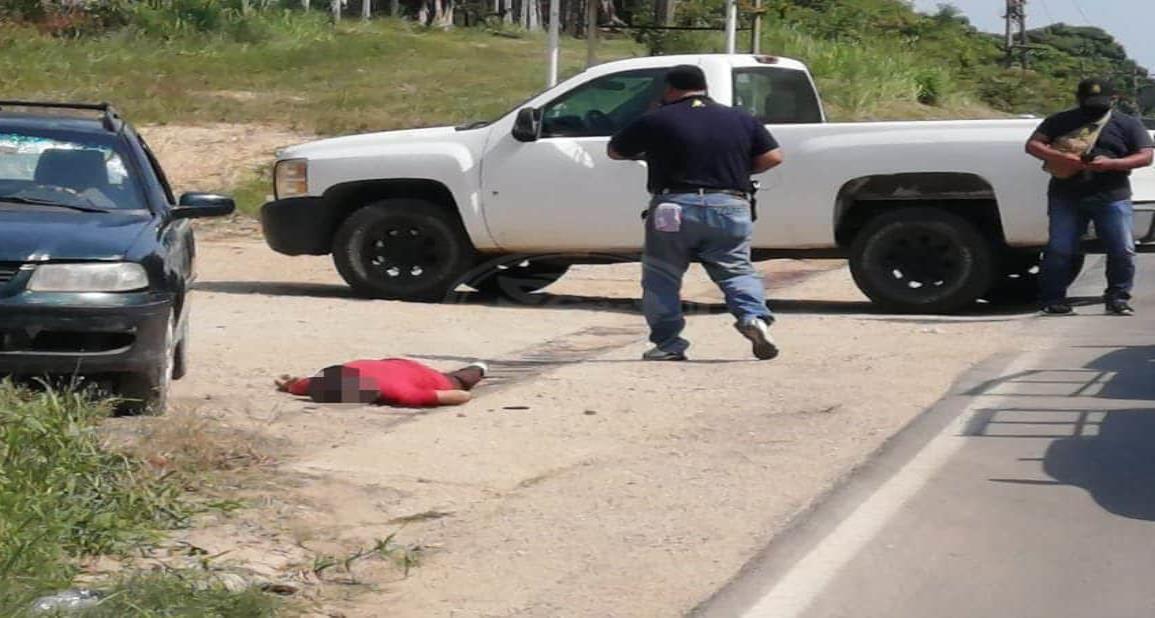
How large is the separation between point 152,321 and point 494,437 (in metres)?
1.60

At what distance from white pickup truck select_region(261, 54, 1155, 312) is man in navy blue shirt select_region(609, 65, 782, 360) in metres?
2.14

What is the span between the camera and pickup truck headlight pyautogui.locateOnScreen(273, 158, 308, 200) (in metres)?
14.9

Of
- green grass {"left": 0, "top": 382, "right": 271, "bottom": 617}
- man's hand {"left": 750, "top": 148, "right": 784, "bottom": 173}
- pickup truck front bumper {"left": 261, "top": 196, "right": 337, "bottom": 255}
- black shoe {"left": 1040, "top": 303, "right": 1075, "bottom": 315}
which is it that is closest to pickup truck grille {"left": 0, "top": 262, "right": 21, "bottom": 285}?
green grass {"left": 0, "top": 382, "right": 271, "bottom": 617}

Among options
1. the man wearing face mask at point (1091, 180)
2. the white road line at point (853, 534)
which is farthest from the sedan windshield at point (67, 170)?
the man wearing face mask at point (1091, 180)

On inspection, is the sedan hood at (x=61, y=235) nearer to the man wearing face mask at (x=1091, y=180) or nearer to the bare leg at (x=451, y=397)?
the bare leg at (x=451, y=397)

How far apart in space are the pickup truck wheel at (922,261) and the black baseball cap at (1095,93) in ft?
3.78

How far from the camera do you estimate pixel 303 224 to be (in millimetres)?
14883

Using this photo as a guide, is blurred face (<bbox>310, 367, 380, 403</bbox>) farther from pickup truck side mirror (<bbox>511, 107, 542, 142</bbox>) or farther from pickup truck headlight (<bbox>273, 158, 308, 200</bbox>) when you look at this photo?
pickup truck headlight (<bbox>273, 158, 308, 200</bbox>)

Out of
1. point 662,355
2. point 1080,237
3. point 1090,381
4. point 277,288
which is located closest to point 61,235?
point 662,355

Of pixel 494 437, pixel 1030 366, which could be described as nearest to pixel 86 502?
pixel 494 437

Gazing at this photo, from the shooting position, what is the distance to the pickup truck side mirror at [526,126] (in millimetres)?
14117

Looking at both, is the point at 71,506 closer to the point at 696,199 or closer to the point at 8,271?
the point at 8,271

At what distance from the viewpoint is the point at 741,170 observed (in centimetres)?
1155

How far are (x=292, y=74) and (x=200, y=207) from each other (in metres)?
22.8
